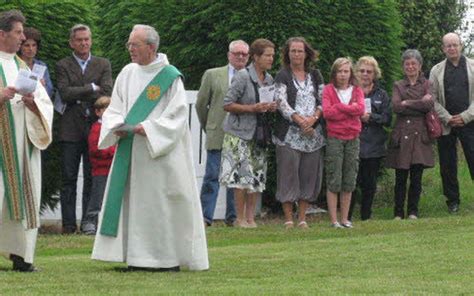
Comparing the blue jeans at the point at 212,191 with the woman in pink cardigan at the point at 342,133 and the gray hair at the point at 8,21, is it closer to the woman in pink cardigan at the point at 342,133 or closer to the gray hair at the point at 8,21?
the woman in pink cardigan at the point at 342,133

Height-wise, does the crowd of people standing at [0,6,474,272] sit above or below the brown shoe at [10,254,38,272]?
above

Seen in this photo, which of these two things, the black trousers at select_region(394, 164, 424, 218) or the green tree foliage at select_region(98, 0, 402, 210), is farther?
the green tree foliage at select_region(98, 0, 402, 210)

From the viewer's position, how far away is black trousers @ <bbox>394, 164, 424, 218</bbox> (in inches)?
766

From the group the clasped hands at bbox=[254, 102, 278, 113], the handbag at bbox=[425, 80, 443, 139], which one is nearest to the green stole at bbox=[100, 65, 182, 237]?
the clasped hands at bbox=[254, 102, 278, 113]

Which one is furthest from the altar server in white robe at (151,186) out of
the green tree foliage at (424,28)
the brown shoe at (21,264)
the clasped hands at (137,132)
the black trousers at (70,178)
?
the green tree foliage at (424,28)

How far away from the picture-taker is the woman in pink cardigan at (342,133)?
18.0m

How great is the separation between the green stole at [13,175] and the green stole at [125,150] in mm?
669

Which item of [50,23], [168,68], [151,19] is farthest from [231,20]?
[168,68]

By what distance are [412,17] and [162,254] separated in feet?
45.7

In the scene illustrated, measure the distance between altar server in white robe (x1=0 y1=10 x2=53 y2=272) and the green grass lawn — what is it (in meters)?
0.34

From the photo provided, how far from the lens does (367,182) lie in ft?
63.2

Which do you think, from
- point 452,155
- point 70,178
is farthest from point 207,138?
point 452,155

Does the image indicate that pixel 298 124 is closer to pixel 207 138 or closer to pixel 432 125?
pixel 207 138

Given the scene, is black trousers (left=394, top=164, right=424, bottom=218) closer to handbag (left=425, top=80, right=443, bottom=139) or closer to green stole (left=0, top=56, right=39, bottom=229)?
handbag (left=425, top=80, right=443, bottom=139)
